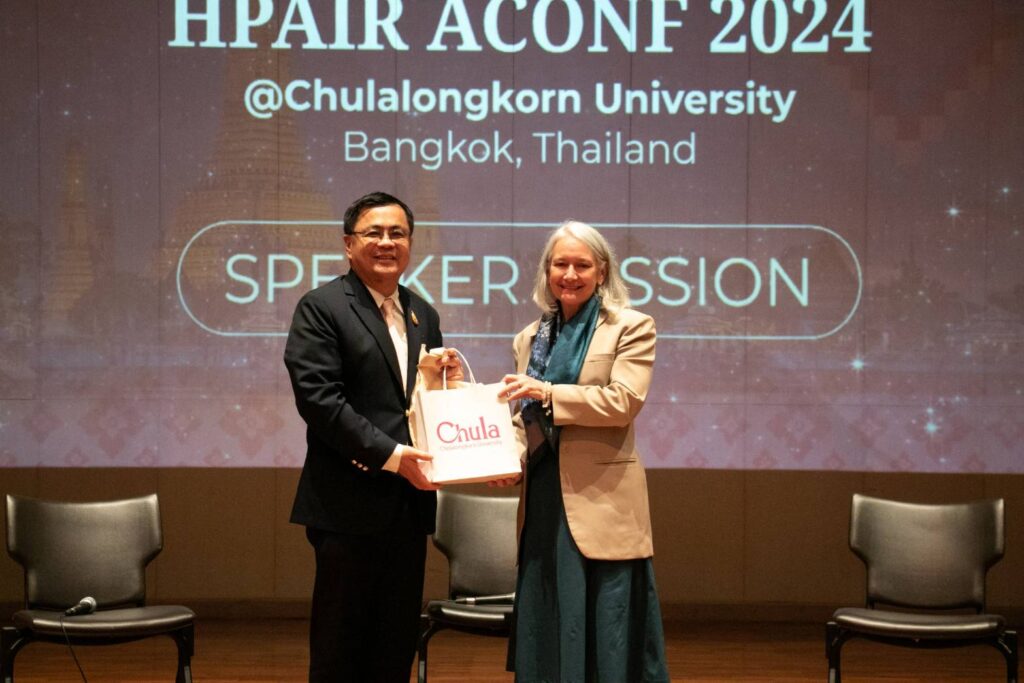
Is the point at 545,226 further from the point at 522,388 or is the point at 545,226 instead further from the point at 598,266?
the point at 522,388

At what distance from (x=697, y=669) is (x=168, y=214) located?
3.38m

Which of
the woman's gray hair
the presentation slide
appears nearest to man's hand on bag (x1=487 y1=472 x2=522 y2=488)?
the woman's gray hair

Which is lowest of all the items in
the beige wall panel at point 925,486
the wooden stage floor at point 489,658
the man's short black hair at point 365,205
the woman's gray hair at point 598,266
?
the wooden stage floor at point 489,658

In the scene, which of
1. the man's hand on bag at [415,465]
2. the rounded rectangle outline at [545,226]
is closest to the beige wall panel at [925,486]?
the rounded rectangle outline at [545,226]

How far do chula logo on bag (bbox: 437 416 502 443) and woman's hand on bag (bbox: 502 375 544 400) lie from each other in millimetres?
115

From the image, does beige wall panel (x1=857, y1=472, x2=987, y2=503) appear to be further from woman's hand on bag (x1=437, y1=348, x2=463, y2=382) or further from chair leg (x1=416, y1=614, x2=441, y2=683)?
woman's hand on bag (x1=437, y1=348, x2=463, y2=382)

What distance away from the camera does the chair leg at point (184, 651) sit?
140 inches

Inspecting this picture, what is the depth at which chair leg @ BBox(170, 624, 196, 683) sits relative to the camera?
3.56 metres

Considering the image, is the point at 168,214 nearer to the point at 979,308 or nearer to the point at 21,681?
the point at 21,681

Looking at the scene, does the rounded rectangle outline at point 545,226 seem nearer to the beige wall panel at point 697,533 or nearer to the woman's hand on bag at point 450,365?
the beige wall panel at point 697,533

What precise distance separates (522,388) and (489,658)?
242 cm

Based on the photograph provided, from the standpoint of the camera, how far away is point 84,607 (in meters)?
3.56

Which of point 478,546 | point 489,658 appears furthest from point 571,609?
point 489,658

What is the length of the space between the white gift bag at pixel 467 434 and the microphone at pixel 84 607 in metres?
1.36
